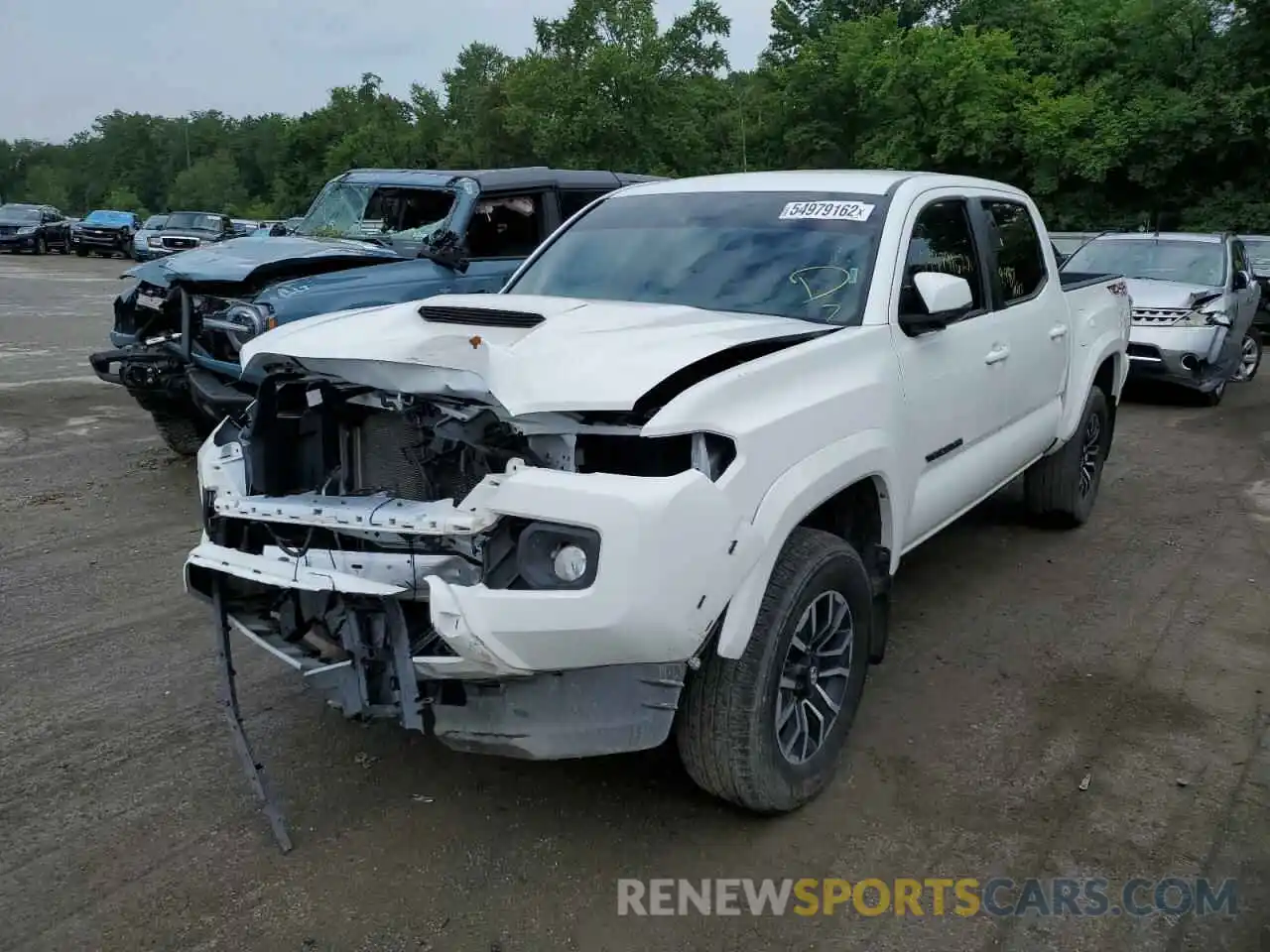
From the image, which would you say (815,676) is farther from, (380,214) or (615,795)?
(380,214)

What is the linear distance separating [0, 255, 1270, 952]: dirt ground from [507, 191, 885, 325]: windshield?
156 cm

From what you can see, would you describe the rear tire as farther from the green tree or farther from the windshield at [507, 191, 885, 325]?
the green tree

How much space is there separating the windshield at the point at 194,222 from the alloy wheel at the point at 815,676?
29368 millimetres

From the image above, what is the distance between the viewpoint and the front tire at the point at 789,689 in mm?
3035

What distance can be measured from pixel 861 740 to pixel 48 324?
616 inches

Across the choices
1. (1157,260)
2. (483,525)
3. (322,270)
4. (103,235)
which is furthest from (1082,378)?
(103,235)

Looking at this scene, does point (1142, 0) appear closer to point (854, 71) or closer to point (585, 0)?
point (854, 71)

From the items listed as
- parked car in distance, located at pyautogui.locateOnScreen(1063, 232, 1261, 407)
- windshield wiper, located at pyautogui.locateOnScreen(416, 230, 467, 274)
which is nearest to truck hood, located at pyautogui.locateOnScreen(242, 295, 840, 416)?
windshield wiper, located at pyautogui.locateOnScreen(416, 230, 467, 274)

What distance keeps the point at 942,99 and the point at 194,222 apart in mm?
19889

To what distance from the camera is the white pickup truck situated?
2.74m

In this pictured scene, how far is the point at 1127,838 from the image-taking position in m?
3.29

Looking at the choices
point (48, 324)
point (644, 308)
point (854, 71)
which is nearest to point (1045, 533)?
point (644, 308)

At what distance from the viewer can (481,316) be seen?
3598 mm

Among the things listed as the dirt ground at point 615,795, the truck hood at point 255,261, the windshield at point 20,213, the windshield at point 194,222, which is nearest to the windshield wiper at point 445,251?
the truck hood at point 255,261
